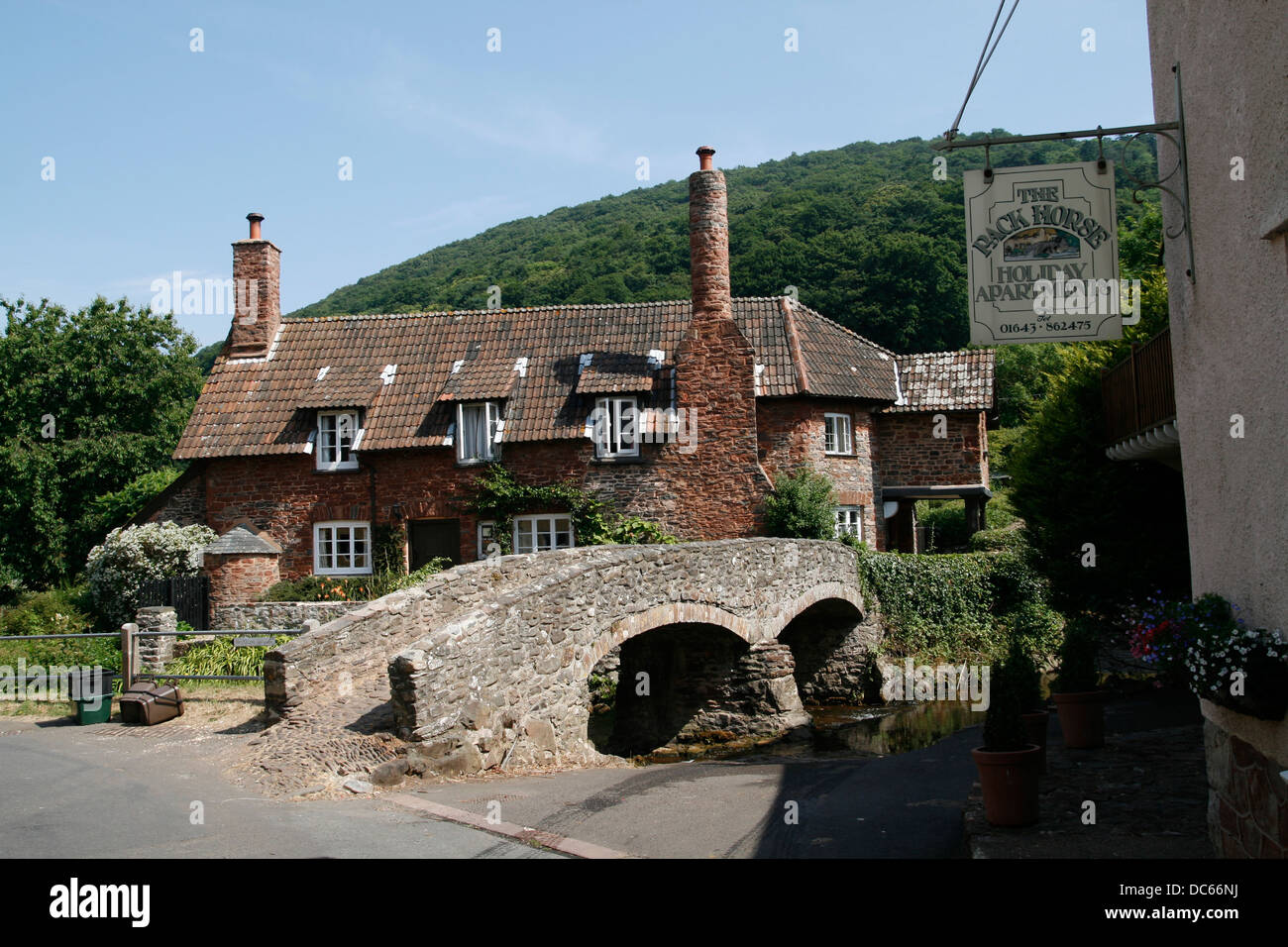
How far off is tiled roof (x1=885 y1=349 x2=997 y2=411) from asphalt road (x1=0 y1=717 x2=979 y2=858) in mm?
15670

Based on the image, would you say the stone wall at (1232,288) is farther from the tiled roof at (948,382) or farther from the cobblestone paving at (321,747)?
the tiled roof at (948,382)

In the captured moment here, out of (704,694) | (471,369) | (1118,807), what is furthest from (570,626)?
(471,369)

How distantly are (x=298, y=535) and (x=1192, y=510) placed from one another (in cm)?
2153

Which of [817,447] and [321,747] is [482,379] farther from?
[321,747]

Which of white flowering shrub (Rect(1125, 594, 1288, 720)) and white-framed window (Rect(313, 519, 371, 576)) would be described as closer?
white flowering shrub (Rect(1125, 594, 1288, 720))

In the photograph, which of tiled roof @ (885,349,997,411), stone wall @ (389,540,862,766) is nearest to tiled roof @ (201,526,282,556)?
stone wall @ (389,540,862,766)

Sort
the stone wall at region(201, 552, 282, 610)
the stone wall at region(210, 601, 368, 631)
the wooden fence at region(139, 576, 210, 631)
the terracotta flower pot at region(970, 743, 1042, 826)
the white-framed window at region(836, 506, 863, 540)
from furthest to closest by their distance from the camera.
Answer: the white-framed window at region(836, 506, 863, 540) → the stone wall at region(201, 552, 282, 610) → the wooden fence at region(139, 576, 210, 631) → the stone wall at region(210, 601, 368, 631) → the terracotta flower pot at region(970, 743, 1042, 826)

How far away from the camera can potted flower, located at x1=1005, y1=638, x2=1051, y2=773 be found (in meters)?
10.1

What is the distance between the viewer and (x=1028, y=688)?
34.1ft

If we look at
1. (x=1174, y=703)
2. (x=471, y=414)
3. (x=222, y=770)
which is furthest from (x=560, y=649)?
(x=471, y=414)

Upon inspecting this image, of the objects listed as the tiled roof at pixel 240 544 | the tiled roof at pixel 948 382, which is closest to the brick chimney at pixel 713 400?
the tiled roof at pixel 948 382

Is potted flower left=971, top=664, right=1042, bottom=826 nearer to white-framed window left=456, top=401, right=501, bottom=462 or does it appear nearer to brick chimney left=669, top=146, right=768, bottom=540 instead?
brick chimney left=669, top=146, right=768, bottom=540

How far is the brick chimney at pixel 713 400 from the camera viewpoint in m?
24.1
